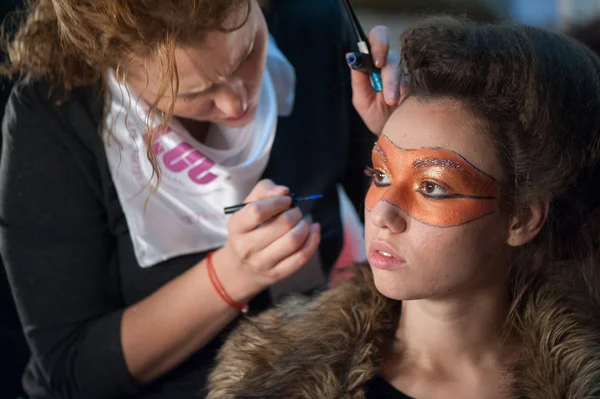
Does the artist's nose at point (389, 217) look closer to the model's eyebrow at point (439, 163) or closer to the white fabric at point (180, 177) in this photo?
the model's eyebrow at point (439, 163)

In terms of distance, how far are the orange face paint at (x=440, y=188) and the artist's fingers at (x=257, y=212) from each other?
0.21 meters

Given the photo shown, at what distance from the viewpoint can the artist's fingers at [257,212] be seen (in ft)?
3.78

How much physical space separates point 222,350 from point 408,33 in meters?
0.59

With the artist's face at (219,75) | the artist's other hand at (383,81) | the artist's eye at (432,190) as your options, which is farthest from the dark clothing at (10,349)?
the artist's eye at (432,190)

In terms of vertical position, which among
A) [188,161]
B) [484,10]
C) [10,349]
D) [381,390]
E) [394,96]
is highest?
[484,10]

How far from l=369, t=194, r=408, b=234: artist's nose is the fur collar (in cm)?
20

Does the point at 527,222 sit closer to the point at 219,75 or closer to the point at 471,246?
the point at 471,246

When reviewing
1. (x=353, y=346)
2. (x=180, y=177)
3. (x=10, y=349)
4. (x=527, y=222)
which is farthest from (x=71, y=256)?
(x=527, y=222)

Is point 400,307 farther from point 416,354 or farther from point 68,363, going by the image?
point 68,363

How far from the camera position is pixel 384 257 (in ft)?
3.39

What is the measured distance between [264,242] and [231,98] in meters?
0.24

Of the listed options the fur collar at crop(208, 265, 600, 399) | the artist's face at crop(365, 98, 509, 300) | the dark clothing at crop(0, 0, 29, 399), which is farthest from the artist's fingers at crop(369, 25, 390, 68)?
the dark clothing at crop(0, 0, 29, 399)

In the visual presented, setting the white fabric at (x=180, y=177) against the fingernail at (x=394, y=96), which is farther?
the white fabric at (x=180, y=177)

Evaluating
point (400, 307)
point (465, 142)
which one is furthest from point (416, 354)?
point (465, 142)
